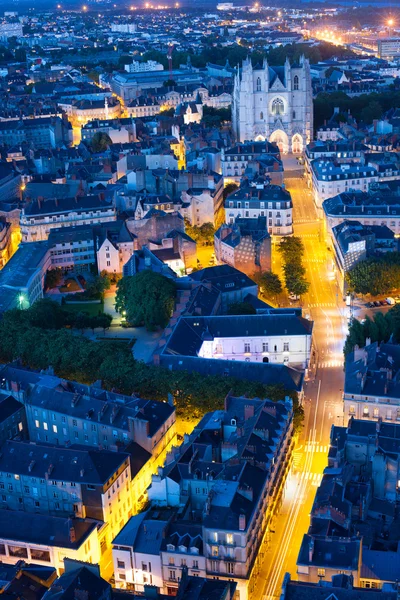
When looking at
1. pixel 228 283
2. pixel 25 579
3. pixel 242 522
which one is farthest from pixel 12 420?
pixel 228 283

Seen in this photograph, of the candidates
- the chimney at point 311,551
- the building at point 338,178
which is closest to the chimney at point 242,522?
the chimney at point 311,551

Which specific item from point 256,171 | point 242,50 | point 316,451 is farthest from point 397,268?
point 242,50

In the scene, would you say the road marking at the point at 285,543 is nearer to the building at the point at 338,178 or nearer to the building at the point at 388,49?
the building at the point at 338,178

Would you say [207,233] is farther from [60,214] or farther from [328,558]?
[328,558]

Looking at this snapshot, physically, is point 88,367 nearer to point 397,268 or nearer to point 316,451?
point 316,451

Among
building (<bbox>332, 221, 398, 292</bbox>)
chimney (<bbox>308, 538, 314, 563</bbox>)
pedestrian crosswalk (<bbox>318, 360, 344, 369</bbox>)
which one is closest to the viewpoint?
chimney (<bbox>308, 538, 314, 563</bbox>)

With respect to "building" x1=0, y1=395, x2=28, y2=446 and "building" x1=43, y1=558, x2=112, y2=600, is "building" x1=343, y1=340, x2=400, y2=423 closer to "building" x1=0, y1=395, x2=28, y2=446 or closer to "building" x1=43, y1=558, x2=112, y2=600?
"building" x1=0, y1=395, x2=28, y2=446

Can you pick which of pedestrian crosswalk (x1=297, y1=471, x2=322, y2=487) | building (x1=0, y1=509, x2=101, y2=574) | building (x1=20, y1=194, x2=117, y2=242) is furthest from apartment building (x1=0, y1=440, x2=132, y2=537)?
building (x1=20, y1=194, x2=117, y2=242)
